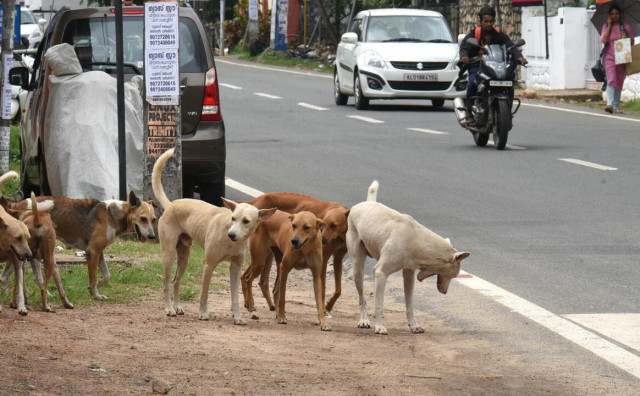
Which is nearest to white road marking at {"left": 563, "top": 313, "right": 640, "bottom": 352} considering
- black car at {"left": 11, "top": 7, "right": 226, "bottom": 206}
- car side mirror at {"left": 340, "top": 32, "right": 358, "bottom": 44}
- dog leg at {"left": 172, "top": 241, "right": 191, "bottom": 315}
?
dog leg at {"left": 172, "top": 241, "right": 191, "bottom": 315}

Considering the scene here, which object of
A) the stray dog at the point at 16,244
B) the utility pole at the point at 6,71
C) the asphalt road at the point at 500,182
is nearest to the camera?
the stray dog at the point at 16,244

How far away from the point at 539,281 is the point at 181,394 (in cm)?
439

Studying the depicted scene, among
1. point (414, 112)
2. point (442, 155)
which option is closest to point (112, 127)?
point (442, 155)

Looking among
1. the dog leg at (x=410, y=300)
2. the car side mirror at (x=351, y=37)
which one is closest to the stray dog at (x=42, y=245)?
the dog leg at (x=410, y=300)

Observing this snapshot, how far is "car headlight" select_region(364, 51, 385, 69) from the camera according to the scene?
27.3 meters

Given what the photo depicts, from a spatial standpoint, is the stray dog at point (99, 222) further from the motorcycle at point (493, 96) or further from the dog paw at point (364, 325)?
the motorcycle at point (493, 96)

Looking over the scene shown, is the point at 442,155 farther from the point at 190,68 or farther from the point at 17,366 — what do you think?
the point at 17,366

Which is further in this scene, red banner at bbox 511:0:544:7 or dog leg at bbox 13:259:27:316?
red banner at bbox 511:0:544:7

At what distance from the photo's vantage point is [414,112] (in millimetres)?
27359

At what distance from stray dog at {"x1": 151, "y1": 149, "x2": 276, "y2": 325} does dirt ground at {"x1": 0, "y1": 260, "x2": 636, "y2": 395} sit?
0.16 m

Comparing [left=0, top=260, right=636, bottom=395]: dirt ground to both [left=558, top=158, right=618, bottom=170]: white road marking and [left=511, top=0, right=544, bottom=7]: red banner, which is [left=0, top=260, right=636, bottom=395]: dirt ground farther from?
[left=511, top=0, right=544, bottom=7]: red banner

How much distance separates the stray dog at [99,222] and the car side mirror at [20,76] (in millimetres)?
4509

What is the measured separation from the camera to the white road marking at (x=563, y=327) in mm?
7812

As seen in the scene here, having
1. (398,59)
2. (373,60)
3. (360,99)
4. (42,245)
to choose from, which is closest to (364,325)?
(42,245)
